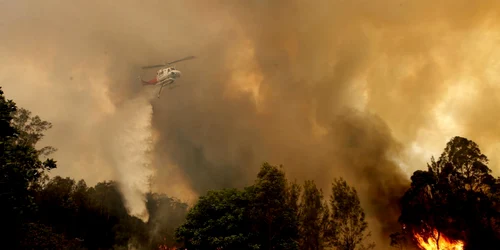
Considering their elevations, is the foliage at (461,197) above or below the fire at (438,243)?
above

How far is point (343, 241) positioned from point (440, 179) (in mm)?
22641

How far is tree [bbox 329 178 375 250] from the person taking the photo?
46812 millimetres

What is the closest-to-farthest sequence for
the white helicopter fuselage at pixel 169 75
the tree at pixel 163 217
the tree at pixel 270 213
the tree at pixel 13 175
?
the tree at pixel 13 175, the tree at pixel 270 213, the white helicopter fuselage at pixel 169 75, the tree at pixel 163 217

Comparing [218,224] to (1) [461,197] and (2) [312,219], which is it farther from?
(1) [461,197]

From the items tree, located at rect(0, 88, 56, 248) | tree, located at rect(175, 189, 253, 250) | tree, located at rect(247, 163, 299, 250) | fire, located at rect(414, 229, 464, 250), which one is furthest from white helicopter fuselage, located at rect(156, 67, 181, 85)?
fire, located at rect(414, 229, 464, 250)

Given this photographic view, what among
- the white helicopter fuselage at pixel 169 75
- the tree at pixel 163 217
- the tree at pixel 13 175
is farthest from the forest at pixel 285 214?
the white helicopter fuselage at pixel 169 75

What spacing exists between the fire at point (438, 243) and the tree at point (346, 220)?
46.3 feet

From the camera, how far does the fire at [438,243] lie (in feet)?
173

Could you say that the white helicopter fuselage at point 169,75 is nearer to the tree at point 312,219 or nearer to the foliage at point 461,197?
the tree at point 312,219

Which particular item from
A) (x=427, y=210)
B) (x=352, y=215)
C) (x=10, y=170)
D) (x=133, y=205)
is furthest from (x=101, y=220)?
(x=427, y=210)

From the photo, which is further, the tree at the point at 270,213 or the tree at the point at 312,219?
the tree at the point at 312,219

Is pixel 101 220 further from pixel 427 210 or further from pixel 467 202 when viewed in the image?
pixel 467 202

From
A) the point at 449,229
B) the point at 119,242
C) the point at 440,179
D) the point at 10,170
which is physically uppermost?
the point at 440,179

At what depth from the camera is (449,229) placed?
53188 millimetres
